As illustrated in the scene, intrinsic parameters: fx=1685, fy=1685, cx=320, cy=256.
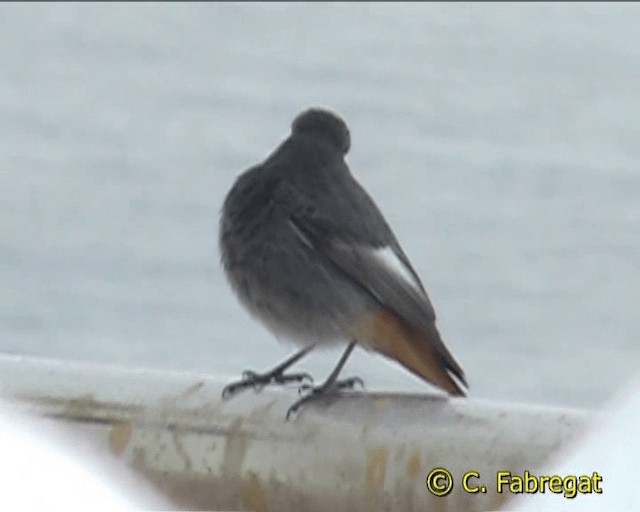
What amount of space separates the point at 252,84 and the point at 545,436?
8657 millimetres

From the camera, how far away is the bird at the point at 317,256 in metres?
3.17

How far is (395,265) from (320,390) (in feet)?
1.99

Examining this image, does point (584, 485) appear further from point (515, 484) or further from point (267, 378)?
point (267, 378)

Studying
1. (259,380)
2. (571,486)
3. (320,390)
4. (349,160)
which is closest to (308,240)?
(259,380)

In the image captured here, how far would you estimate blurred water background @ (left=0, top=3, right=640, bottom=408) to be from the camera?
701 centimetres

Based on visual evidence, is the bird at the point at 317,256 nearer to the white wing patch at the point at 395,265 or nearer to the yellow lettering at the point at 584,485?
the white wing patch at the point at 395,265

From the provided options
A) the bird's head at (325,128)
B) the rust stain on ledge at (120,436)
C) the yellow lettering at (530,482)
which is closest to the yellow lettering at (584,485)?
the yellow lettering at (530,482)

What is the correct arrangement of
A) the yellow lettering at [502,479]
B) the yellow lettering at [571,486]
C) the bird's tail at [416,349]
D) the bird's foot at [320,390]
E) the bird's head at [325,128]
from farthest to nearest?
the bird's head at [325,128] → the bird's tail at [416,349] → the bird's foot at [320,390] → the yellow lettering at [502,479] → the yellow lettering at [571,486]

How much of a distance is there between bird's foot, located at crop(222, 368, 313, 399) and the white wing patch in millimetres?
259

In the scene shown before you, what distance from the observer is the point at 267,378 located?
3.10 m

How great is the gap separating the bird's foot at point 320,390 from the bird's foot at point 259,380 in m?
0.06

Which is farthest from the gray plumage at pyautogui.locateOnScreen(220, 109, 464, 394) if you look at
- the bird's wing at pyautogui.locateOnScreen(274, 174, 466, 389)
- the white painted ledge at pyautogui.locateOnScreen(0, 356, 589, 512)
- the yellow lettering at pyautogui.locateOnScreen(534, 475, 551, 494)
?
the yellow lettering at pyautogui.locateOnScreen(534, 475, 551, 494)

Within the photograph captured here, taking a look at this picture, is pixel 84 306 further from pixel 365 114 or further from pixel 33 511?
pixel 33 511
